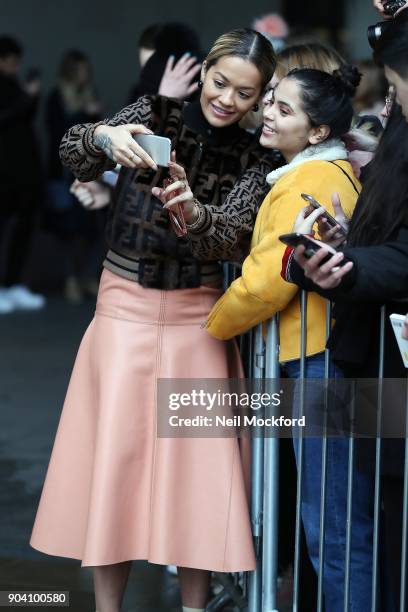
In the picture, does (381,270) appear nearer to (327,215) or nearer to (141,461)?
(327,215)

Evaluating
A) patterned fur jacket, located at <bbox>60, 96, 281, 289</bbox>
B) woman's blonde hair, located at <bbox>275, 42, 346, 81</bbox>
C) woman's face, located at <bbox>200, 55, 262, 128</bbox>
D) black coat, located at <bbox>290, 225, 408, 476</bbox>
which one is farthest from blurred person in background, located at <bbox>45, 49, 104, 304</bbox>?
black coat, located at <bbox>290, 225, 408, 476</bbox>

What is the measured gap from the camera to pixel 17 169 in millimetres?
10359

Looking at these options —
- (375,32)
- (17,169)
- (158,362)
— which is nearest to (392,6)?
(375,32)

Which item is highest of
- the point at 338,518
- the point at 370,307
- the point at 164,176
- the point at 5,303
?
the point at 5,303

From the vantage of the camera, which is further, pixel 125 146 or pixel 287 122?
pixel 287 122

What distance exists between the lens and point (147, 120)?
3.82 meters

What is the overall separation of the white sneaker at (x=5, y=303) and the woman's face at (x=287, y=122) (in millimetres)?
6948

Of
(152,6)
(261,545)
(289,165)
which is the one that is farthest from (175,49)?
(152,6)

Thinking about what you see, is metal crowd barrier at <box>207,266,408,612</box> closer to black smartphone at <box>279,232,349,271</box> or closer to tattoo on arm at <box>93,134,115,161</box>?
black smartphone at <box>279,232,349,271</box>

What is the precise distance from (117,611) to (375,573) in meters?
1.01

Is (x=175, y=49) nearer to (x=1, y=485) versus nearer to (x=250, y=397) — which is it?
(x=250, y=397)

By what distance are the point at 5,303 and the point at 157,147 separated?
23.8 ft

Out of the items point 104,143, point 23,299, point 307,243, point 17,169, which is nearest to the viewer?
point 307,243

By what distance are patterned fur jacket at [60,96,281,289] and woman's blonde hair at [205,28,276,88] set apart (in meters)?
0.19
